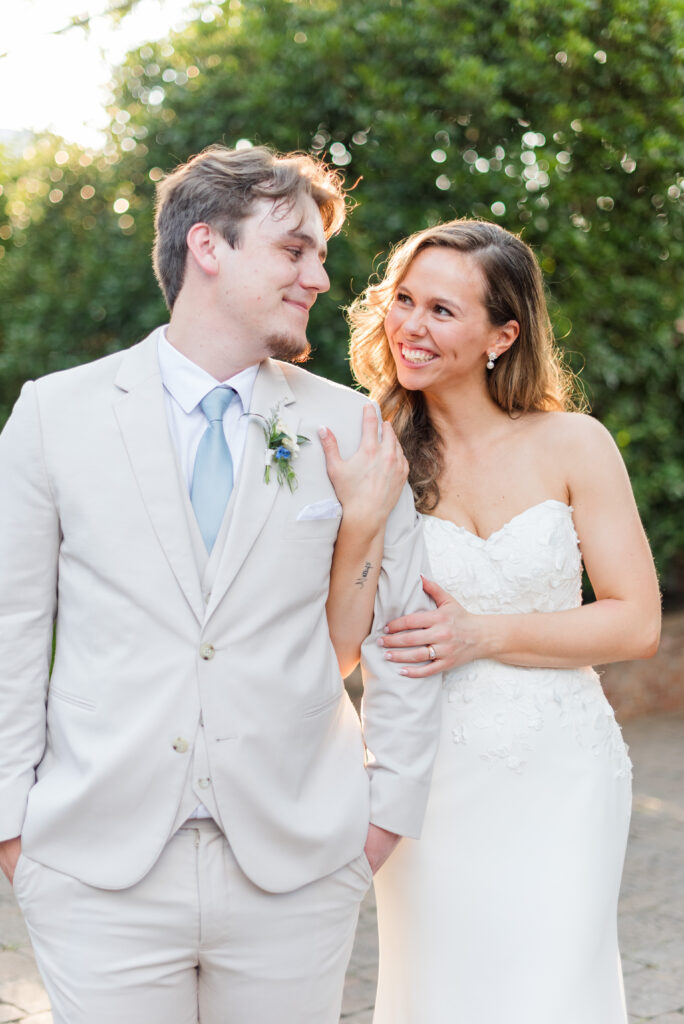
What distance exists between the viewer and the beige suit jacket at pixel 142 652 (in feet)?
7.30

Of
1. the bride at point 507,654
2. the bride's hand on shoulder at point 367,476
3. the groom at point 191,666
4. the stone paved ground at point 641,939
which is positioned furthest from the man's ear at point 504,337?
the stone paved ground at point 641,939

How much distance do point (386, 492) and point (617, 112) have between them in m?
4.95

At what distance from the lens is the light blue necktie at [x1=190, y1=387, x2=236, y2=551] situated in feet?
7.68

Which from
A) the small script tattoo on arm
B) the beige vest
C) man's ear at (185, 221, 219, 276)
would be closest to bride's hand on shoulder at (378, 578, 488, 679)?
the small script tattoo on arm

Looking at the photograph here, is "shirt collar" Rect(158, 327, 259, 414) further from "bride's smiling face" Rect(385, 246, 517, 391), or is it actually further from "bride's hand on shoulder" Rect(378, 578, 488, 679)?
"bride's smiling face" Rect(385, 246, 517, 391)

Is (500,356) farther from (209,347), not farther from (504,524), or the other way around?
(209,347)

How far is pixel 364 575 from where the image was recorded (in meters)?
2.52

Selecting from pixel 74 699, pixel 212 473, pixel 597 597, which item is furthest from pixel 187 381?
pixel 597 597

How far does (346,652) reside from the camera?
264cm

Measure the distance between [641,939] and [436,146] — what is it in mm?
4320

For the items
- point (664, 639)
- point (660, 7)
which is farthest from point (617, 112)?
point (664, 639)

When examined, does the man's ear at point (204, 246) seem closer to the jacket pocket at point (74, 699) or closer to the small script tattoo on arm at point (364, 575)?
the small script tattoo on arm at point (364, 575)

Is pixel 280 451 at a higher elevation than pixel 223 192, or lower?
lower

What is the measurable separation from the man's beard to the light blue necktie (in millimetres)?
138
